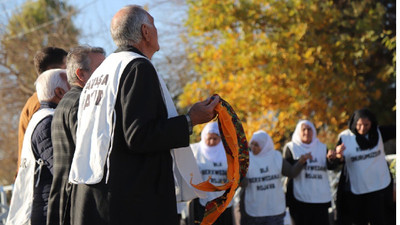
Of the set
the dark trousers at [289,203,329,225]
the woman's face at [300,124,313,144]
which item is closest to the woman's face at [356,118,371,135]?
the woman's face at [300,124,313,144]

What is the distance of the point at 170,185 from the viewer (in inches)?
121

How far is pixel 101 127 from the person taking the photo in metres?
3.01

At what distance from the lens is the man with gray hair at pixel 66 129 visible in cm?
350

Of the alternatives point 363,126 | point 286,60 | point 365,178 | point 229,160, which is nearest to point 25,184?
point 229,160

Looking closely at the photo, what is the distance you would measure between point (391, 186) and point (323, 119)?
11.9ft

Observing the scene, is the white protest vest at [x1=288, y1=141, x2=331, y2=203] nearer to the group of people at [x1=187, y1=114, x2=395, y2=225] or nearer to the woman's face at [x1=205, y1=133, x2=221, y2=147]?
the group of people at [x1=187, y1=114, x2=395, y2=225]

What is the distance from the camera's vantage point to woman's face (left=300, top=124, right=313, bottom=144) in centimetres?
770

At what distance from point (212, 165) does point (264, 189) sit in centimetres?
66

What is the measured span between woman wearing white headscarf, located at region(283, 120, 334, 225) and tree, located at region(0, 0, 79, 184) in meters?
10.1

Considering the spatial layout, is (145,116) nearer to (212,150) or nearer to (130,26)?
(130,26)

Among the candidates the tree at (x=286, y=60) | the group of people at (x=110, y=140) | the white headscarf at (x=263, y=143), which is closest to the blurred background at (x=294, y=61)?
the tree at (x=286, y=60)

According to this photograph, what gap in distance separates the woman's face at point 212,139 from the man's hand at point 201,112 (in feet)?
15.0

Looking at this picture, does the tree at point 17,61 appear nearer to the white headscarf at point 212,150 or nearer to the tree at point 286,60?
the tree at point 286,60

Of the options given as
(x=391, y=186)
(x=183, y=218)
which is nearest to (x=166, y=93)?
(x=391, y=186)
